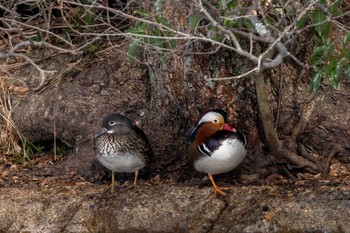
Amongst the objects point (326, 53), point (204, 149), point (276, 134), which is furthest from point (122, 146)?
point (326, 53)

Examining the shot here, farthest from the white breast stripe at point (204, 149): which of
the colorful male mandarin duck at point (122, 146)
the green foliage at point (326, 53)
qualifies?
the green foliage at point (326, 53)

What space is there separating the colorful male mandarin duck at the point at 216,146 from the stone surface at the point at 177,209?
182 mm

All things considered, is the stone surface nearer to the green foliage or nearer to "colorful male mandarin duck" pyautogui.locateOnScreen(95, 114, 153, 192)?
"colorful male mandarin duck" pyautogui.locateOnScreen(95, 114, 153, 192)

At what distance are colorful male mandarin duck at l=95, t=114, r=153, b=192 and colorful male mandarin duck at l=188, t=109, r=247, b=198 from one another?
0.43 metres

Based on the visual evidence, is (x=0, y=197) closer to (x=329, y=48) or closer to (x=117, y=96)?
(x=117, y=96)

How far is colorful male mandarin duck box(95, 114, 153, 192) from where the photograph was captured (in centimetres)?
635

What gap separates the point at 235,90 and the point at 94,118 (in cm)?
139

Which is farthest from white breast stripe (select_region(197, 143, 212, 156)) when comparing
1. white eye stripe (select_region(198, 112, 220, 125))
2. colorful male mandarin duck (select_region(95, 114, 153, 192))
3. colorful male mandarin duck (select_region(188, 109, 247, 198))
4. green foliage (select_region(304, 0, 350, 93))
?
green foliage (select_region(304, 0, 350, 93))

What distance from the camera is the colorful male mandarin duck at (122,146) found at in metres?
6.35

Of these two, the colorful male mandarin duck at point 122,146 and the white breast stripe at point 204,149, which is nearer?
the white breast stripe at point 204,149

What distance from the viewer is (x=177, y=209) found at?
5.86m

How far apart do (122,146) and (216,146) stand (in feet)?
2.72

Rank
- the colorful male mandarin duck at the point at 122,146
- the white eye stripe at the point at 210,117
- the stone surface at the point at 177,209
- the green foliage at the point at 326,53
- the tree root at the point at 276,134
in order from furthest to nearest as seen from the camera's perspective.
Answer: the colorful male mandarin duck at the point at 122,146 < the tree root at the point at 276,134 < the white eye stripe at the point at 210,117 < the stone surface at the point at 177,209 < the green foliage at the point at 326,53

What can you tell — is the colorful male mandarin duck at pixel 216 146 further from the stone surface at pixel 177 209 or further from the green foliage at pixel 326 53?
the green foliage at pixel 326 53
